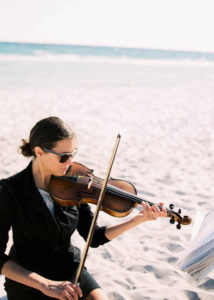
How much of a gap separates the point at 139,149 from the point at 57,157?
4.16 m

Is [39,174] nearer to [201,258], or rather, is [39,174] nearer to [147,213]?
[147,213]

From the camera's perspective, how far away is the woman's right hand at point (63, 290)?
146cm

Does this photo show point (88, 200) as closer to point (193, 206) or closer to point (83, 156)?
point (193, 206)

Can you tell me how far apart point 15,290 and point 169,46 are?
39.1m

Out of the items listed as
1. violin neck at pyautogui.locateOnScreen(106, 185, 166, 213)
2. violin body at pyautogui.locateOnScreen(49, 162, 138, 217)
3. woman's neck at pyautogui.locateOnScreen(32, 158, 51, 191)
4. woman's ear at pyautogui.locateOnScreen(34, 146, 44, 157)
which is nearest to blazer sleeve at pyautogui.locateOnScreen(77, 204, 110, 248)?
violin body at pyautogui.locateOnScreen(49, 162, 138, 217)

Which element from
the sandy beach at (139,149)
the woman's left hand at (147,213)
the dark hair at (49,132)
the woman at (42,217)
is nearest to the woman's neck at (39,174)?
the woman at (42,217)

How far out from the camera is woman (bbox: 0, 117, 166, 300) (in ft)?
5.59

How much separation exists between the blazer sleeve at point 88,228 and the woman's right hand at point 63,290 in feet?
1.70

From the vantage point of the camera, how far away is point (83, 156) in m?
5.38

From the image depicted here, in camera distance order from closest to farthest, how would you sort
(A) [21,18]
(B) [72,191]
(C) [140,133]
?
(B) [72,191] < (C) [140,133] < (A) [21,18]

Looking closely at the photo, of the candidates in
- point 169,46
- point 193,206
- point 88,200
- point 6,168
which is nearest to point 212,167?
point 193,206

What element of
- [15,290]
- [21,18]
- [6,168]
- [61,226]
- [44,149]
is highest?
[21,18]

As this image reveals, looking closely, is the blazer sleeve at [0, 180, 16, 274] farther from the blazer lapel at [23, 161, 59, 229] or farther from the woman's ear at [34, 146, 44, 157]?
the woman's ear at [34, 146, 44, 157]

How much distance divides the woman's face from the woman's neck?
0.02 meters
